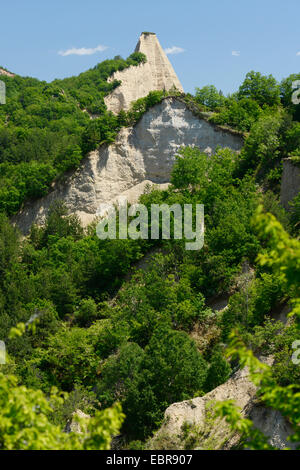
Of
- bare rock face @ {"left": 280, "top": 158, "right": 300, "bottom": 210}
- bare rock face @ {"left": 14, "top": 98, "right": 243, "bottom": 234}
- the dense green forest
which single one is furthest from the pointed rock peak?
bare rock face @ {"left": 280, "top": 158, "right": 300, "bottom": 210}

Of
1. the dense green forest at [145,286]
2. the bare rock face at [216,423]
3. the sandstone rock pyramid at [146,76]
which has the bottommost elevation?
the bare rock face at [216,423]

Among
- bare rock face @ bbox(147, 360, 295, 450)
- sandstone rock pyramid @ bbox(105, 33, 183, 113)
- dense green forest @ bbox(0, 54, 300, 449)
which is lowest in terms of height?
bare rock face @ bbox(147, 360, 295, 450)

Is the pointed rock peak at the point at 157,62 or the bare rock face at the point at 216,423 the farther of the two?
the pointed rock peak at the point at 157,62

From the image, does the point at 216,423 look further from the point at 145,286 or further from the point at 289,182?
the point at 289,182

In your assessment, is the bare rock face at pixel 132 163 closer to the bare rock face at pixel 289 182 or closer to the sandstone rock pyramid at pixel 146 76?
the bare rock face at pixel 289 182

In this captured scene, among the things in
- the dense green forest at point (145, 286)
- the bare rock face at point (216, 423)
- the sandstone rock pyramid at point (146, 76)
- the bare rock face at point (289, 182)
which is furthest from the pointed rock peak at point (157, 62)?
the bare rock face at point (216, 423)

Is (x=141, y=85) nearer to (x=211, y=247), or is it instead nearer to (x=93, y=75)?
(x=93, y=75)

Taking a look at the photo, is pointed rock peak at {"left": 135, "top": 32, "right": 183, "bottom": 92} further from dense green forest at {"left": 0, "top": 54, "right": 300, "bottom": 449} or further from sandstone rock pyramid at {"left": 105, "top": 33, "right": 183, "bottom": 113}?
dense green forest at {"left": 0, "top": 54, "right": 300, "bottom": 449}
